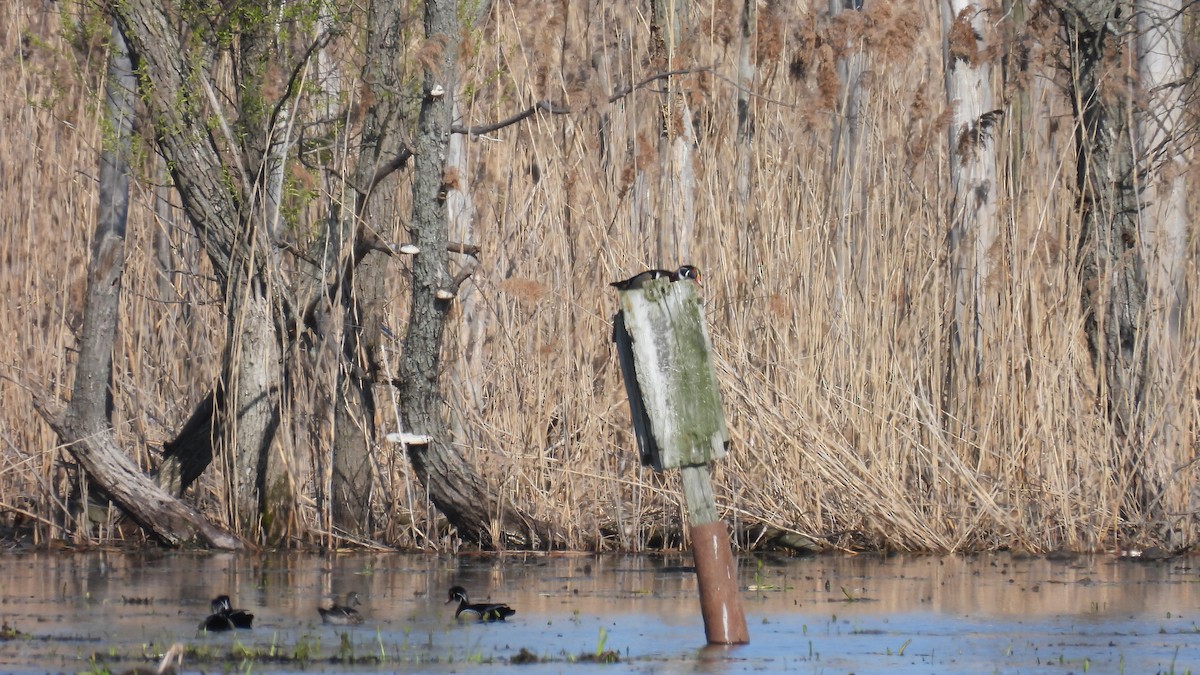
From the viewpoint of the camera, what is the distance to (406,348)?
8312 mm

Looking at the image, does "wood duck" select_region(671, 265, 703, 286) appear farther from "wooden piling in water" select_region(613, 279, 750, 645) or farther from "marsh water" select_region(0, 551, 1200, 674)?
"marsh water" select_region(0, 551, 1200, 674)

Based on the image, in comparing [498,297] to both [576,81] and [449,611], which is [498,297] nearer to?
[576,81]

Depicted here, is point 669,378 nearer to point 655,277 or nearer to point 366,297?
point 655,277

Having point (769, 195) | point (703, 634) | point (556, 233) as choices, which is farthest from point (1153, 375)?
point (703, 634)

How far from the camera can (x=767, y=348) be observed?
845cm

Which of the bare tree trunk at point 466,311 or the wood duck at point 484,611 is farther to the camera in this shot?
the bare tree trunk at point 466,311

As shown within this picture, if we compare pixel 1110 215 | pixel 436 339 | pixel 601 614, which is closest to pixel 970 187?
pixel 1110 215

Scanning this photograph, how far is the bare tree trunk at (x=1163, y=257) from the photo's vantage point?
8.40 meters

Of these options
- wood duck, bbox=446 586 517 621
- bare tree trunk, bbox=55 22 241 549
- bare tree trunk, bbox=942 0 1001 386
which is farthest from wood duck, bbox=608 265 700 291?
bare tree trunk, bbox=55 22 241 549

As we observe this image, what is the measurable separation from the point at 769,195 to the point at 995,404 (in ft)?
4.93

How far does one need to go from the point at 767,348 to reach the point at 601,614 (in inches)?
91.3

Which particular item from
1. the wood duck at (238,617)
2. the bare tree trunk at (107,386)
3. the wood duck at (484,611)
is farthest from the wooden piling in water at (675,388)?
the bare tree trunk at (107,386)

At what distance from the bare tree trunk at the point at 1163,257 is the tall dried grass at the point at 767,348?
12 cm

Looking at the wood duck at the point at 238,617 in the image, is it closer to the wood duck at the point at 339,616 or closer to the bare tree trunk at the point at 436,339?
the wood duck at the point at 339,616
